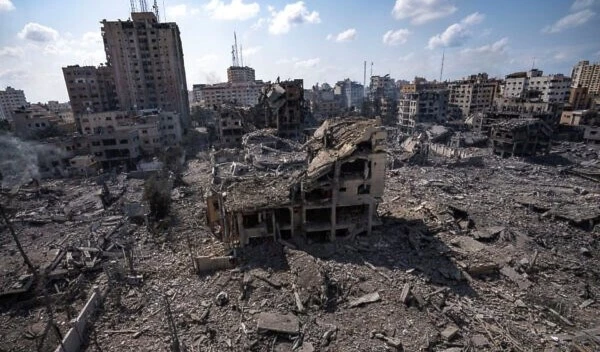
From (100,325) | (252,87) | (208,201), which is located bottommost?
(100,325)

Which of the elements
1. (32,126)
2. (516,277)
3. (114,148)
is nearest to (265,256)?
(516,277)

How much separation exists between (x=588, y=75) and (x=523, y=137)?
251 feet

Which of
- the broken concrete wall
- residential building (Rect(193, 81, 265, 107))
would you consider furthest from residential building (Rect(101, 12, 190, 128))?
the broken concrete wall

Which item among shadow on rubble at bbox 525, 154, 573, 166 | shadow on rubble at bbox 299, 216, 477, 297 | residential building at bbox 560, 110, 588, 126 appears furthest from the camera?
residential building at bbox 560, 110, 588, 126

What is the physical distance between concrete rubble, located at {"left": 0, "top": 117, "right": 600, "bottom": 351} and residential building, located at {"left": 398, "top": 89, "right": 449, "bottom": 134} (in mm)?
44980

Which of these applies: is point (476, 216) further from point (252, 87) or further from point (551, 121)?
point (252, 87)

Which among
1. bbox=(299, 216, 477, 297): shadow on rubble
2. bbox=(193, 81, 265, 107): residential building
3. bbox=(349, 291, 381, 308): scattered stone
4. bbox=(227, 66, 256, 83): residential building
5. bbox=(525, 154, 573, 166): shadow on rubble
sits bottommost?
bbox=(349, 291, 381, 308): scattered stone

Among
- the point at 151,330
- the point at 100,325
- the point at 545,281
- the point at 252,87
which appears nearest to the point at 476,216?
the point at 545,281

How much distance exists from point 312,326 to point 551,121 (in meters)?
64.1

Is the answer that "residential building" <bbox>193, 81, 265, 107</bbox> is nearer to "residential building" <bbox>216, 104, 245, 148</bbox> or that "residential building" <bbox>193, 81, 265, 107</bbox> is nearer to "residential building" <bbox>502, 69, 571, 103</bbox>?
"residential building" <bbox>216, 104, 245, 148</bbox>

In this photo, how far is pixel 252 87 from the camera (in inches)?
4392

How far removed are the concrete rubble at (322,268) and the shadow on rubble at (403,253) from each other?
4.7 inches

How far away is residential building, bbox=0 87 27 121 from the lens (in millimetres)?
110137

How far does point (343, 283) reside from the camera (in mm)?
17703
